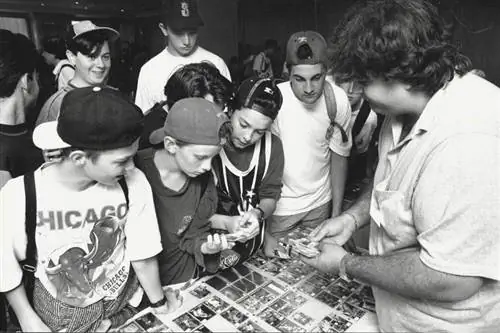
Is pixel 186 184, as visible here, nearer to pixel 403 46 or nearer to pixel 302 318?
pixel 302 318

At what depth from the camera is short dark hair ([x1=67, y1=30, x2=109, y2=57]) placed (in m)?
2.31

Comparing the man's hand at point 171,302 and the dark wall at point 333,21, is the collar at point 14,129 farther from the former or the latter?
the dark wall at point 333,21

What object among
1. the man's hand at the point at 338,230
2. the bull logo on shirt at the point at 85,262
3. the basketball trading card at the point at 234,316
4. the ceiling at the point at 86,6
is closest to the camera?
the bull logo on shirt at the point at 85,262

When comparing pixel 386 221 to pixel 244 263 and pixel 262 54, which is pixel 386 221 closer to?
pixel 244 263

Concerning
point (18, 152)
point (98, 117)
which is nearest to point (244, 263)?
point (98, 117)

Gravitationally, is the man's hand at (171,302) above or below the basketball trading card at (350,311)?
above

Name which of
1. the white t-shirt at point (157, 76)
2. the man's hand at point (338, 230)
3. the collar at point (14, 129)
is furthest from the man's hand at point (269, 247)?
the collar at point (14, 129)

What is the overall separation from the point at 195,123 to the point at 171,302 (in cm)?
77

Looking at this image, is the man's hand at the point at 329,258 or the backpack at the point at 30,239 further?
the man's hand at the point at 329,258

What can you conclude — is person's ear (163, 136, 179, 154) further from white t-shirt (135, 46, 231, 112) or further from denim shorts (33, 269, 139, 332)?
white t-shirt (135, 46, 231, 112)

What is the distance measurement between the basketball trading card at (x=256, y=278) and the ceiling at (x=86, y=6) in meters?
4.26

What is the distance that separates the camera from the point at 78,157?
1227mm

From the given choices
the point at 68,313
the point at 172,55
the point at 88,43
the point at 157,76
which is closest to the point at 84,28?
the point at 88,43

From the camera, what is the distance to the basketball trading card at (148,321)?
1.36 m
